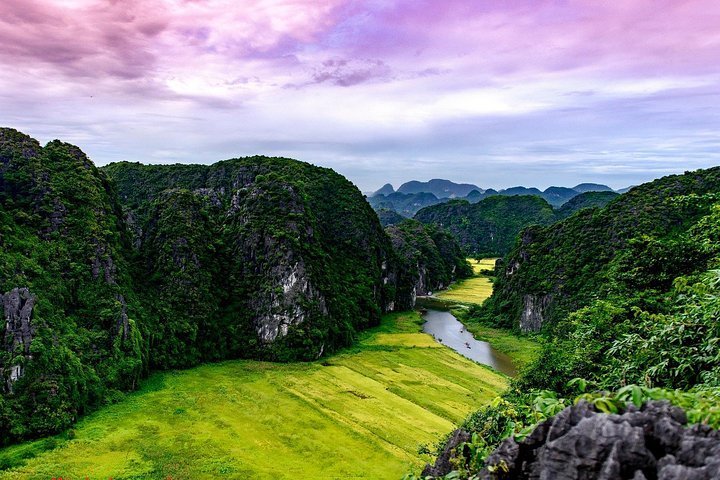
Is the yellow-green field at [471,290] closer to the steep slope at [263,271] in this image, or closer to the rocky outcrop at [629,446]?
the steep slope at [263,271]

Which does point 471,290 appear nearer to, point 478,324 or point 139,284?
point 478,324

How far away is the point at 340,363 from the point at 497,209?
142m

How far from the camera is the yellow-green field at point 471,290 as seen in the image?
320 feet

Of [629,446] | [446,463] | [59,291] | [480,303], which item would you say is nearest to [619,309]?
[446,463]

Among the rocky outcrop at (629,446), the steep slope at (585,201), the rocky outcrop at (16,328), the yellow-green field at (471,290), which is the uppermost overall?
the steep slope at (585,201)

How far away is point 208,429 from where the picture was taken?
31609mm

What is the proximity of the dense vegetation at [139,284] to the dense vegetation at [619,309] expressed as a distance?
26281mm

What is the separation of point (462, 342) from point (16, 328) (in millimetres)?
50586

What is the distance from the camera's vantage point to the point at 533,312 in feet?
224

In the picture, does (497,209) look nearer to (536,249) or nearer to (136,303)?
(536,249)

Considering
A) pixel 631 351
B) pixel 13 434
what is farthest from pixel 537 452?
pixel 13 434

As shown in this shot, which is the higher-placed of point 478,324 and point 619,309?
point 619,309

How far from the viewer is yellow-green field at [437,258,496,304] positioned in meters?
97.6

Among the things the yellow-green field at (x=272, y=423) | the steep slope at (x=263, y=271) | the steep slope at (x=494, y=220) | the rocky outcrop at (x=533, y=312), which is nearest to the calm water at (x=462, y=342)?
the yellow-green field at (x=272, y=423)
